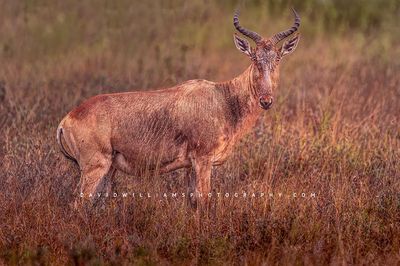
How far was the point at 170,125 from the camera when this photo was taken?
10609mm

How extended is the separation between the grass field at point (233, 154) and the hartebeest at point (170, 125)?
0.33 meters

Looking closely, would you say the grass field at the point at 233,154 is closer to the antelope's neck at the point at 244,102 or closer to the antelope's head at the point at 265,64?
the antelope's neck at the point at 244,102

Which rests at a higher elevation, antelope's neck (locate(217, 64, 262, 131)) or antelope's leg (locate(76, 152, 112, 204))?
antelope's neck (locate(217, 64, 262, 131))

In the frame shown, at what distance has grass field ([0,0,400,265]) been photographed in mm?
9211

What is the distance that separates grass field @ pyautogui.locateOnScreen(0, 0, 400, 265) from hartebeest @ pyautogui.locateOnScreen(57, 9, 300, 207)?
13.0 inches

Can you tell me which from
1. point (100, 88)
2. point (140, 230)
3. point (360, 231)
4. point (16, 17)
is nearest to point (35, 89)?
point (100, 88)

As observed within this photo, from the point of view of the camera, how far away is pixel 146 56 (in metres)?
19.5

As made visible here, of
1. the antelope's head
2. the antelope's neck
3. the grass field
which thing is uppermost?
the antelope's head

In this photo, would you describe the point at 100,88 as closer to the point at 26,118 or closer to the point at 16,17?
the point at 26,118

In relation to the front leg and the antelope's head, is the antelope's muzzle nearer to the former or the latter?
the antelope's head

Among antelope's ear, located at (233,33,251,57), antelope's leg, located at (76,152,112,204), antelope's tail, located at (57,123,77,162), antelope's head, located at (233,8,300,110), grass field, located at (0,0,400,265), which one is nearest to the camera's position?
grass field, located at (0,0,400,265)

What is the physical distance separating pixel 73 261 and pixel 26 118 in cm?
524

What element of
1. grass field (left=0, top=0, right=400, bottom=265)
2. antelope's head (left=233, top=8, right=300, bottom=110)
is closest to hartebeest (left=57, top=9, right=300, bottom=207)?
antelope's head (left=233, top=8, right=300, bottom=110)

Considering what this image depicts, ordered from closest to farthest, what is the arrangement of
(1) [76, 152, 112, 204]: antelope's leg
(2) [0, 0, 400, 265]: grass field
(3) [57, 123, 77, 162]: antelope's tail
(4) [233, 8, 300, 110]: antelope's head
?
1. (2) [0, 0, 400, 265]: grass field
2. (1) [76, 152, 112, 204]: antelope's leg
3. (4) [233, 8, 300, 110]: antelope's head
4. (3) [57, 123, 77, 162]: antelope's tail
